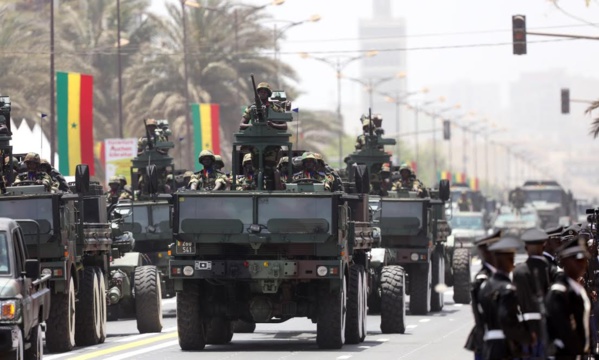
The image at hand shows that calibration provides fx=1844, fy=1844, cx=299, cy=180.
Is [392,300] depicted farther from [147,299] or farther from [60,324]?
[60,324]

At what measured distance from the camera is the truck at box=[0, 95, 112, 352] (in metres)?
23.5

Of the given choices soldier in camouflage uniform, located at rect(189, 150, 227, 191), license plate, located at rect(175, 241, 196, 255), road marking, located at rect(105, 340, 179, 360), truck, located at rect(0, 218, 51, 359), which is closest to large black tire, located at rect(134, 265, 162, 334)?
road marking, located at rect(105, 340, 179, 360)

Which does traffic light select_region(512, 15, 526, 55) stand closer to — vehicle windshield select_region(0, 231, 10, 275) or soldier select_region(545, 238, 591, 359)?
vehicle windshield select_region(0, 231, 10, 275)

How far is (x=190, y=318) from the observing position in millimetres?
23953

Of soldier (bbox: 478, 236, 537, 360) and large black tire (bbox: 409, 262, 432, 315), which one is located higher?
soldier (bbox: 478, 236, 537, 360)

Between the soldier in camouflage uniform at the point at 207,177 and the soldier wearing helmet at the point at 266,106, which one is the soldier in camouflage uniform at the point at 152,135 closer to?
the soldier in camouflage uniform at the point at 207,177

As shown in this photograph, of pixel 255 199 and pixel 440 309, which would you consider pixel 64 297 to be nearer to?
pixel 255 199

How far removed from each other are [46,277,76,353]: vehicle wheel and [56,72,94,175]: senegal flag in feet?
80.3

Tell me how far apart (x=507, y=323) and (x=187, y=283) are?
11.7 m

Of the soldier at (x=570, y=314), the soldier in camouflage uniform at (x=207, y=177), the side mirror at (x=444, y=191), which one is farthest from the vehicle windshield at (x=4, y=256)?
the side mirror at (x=444, y=191)

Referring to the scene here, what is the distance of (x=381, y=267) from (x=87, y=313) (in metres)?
6.70

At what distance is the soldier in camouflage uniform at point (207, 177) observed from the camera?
1022 inches

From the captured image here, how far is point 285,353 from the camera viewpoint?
23.8 m

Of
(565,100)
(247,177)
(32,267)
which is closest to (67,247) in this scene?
(247,177)
